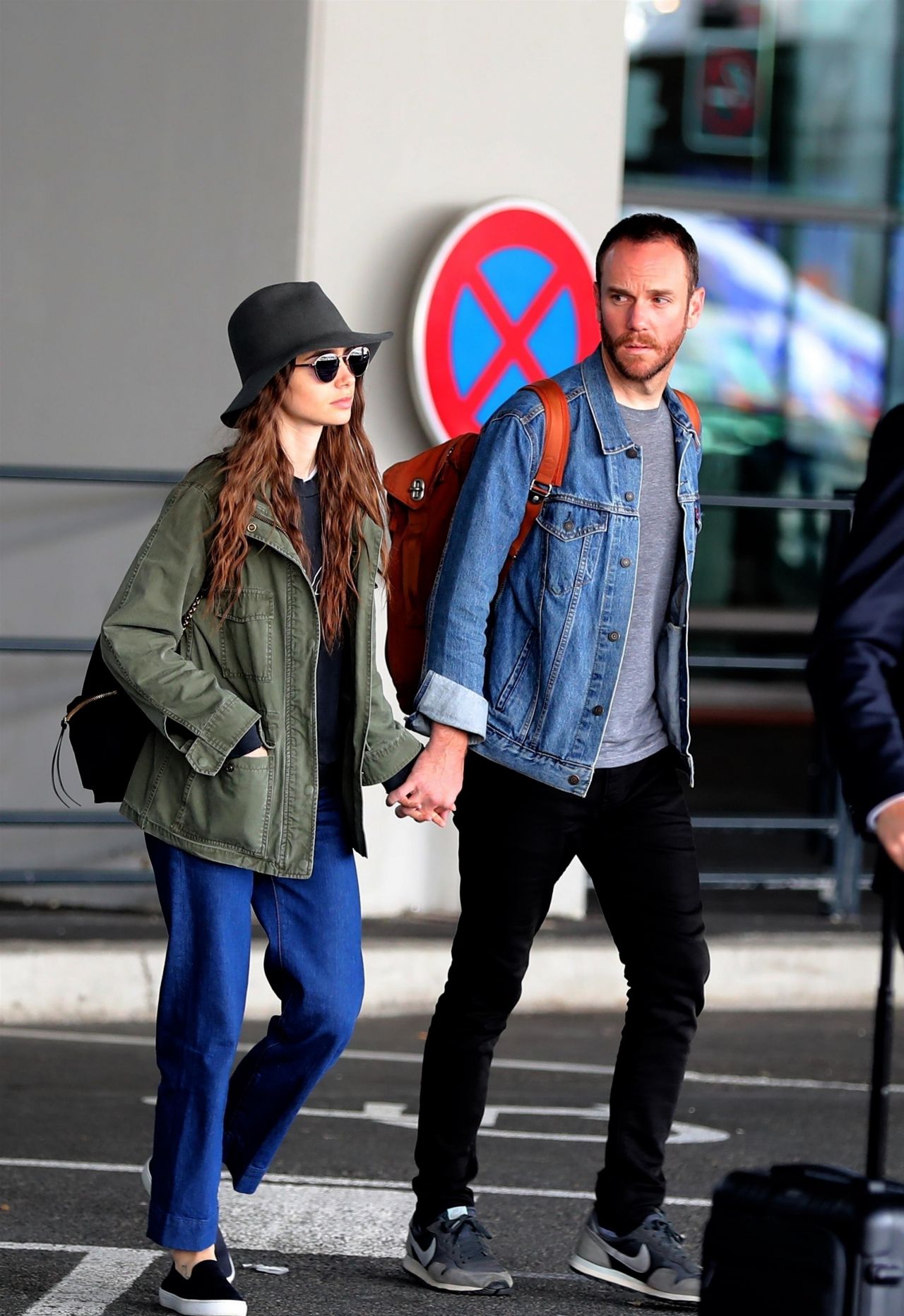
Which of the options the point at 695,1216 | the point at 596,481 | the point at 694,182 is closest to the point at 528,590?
the point at 596,481

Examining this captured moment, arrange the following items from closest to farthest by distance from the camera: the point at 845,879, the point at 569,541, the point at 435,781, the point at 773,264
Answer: the point at 435,781 → the point at 569,541 → the point at 845,879 → the point at 773,264

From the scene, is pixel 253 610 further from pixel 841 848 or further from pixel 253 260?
pixel 841 848

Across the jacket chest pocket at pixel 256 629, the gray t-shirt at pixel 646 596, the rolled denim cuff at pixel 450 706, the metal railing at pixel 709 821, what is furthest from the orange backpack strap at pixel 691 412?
the metal railing at pixel 709 821

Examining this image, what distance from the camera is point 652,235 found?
3.98m

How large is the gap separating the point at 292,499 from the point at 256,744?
0.48m

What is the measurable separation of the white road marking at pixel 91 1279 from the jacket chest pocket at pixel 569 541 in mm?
1602

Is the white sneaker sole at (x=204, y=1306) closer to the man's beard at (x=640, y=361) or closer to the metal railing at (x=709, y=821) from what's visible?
the man's beard at (x=640, y=361)

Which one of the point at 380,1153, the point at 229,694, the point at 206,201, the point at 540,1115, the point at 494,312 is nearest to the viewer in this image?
the point at 229,694

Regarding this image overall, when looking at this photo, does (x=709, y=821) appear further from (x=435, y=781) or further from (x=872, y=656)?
(x=872, y=656)

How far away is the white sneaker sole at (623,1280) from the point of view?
12.9ft

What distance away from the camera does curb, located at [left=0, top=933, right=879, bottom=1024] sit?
6.68m

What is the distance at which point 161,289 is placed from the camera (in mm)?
7727

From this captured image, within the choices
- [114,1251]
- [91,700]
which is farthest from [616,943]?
[114,1251]

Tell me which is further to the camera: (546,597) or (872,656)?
(546,597)
